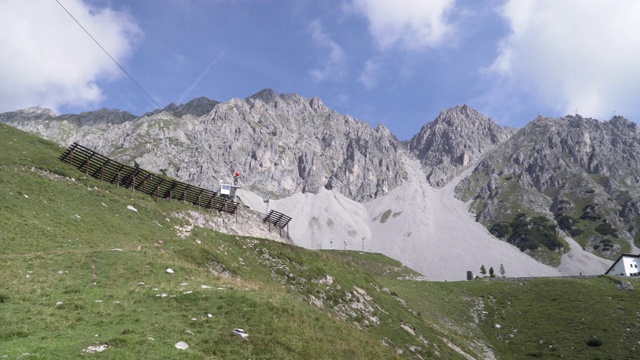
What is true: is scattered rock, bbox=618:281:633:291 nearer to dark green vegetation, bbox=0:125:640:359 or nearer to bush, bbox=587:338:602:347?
dark green vegetation, bbox=0:125:640:359

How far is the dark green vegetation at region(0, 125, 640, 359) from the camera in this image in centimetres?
1698

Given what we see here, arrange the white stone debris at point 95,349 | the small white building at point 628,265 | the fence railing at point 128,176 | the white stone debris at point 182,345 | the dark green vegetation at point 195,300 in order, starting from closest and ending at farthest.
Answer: the white stone debris at point 95,349
the white stone debris at point 182,345
the dark green vegetation at point 195,300
the fence railing at point 128,176
the small white building at point 628,265

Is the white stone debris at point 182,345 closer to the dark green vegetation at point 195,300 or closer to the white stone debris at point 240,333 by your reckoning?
the dark green vegetation at point 195,300

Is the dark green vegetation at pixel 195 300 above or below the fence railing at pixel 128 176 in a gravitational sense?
below

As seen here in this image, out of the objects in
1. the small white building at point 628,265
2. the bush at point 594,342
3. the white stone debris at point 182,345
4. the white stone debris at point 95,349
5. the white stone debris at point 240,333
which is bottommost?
the white stone debris at point 95,349

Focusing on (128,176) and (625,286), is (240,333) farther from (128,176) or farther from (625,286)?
(625,286)

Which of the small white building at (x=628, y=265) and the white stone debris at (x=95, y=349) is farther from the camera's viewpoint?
the small white building at (x=628, y=265)

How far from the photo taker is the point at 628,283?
Answer: 85.6m

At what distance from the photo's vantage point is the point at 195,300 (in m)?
21.0

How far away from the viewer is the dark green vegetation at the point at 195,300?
55.7ft

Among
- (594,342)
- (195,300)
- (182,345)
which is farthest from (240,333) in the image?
(594,342)

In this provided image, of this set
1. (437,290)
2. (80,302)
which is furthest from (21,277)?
(437,290)

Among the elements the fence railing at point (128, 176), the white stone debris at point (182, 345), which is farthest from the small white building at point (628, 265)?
the white stone debris at point (182, 345)

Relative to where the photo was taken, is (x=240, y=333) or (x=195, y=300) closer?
(x=240, y=333)
